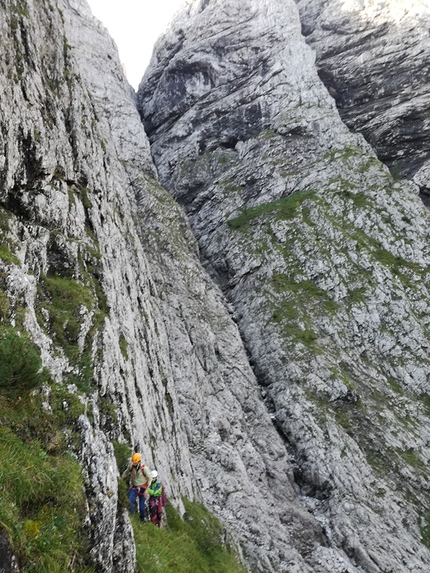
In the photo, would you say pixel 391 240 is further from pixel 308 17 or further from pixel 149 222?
pixel 308 17

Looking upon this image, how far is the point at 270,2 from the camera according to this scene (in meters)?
102

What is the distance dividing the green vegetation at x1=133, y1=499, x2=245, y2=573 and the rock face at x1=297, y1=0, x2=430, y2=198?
75120mm

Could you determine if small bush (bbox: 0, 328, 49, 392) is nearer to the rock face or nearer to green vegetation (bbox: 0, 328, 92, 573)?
green vegetation (bbox: 0, 328, 92, 573)

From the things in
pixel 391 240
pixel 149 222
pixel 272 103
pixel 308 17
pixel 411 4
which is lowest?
pixel 391 240

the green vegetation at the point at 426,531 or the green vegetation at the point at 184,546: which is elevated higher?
the green vegetation at the point at 184,546

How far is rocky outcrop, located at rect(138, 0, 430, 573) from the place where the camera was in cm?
3866

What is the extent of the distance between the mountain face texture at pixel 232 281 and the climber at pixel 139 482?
2.25 m

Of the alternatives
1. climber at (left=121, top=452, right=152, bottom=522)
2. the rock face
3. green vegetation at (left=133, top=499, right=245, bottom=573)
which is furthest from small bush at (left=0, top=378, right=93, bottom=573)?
the rock face

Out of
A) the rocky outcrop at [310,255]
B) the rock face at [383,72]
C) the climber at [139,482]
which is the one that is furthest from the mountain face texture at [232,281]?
the climber at [139,482]

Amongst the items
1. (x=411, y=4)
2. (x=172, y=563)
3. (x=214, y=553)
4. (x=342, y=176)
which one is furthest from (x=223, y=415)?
(x=411, y=4)

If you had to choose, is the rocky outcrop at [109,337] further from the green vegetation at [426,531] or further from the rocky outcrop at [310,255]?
the green vegetation at [426,531]

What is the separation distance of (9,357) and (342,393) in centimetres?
4178

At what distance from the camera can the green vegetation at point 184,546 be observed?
12.0 meters

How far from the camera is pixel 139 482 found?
13.8 meters
